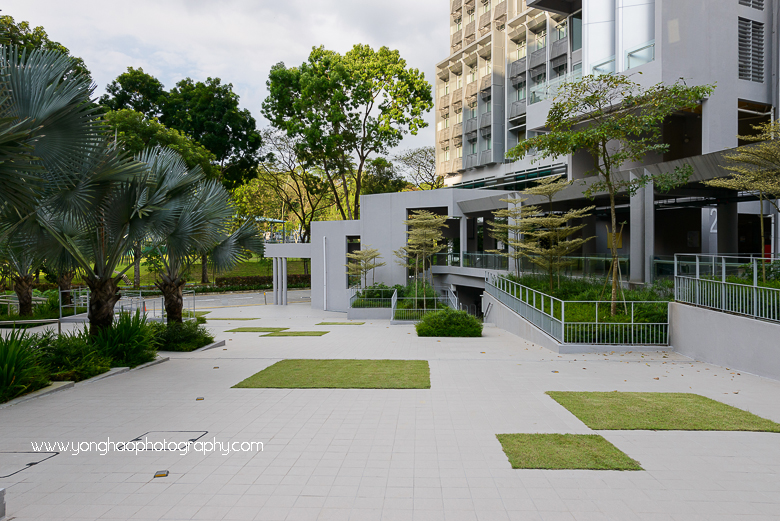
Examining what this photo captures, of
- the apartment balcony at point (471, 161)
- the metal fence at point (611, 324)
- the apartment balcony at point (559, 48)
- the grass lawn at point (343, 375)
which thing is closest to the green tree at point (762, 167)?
the metal fence at point (611, 324)

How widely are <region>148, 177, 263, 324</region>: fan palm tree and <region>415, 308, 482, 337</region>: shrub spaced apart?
6.15 metres

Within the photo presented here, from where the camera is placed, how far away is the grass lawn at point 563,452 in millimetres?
4945

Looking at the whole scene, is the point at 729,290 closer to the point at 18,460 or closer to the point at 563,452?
the point at 563,452

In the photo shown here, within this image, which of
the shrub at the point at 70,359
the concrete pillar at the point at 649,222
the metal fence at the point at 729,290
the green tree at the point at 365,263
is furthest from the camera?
the green tree at the point at 365,263

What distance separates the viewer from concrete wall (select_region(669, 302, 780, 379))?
9141 millimetres

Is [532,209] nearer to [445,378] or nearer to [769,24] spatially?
[769,24]

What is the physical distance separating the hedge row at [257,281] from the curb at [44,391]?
128ft

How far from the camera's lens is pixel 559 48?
33.9 meters

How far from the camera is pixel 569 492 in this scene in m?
4.40

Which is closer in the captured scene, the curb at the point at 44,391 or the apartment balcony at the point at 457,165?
the curb at the point at 44,391

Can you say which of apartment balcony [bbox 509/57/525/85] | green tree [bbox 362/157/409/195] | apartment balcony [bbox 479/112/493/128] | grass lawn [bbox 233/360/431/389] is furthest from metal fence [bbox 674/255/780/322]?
green tree [bbox 362/157/409/195]

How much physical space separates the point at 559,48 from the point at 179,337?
32.2 m

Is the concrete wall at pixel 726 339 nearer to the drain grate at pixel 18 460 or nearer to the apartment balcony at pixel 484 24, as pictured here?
the drain grate at pixel 18 460

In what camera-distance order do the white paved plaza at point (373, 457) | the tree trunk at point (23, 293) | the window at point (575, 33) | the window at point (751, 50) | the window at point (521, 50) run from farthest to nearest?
the window at point (521, 50) → the window at point (575, 33) → the tree trunk at point (23, 293) → the window at point (751, 50) → the white paved plaza at point (373, 457)
